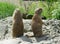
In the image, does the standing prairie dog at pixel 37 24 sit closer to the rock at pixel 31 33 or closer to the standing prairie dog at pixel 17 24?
the rock at pixel 31 33

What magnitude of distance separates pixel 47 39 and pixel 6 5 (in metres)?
3.67

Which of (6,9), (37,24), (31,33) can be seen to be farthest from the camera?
(6,9)

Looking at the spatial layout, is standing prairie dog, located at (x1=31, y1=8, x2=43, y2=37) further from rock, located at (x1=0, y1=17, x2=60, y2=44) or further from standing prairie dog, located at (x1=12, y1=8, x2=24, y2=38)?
standing prairie dog, located at (x1=12, y1=8, x2=24, y2=38)

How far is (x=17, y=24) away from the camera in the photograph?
5.47m

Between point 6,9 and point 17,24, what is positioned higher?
point 17,24

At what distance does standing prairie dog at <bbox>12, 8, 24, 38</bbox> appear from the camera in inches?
214

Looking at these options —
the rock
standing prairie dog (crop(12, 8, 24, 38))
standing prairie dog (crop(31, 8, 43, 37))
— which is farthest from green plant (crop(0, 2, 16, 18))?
standing prairie dog (crop(31, 8, 43, 37))

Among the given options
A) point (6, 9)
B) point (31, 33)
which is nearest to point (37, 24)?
point (31, 33)

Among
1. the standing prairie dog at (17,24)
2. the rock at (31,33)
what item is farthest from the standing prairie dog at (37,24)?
the standing prairie dog at (17,24)

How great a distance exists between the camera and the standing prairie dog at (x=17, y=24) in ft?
17.9

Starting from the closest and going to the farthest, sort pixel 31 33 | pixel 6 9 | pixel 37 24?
pixel 37 24 < pixel 31 33 < pixel 6 9

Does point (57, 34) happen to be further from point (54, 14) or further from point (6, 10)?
point (6, 10)

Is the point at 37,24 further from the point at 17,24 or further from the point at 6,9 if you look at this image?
the point at 6,9

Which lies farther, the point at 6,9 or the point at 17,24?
the point at 6,9
